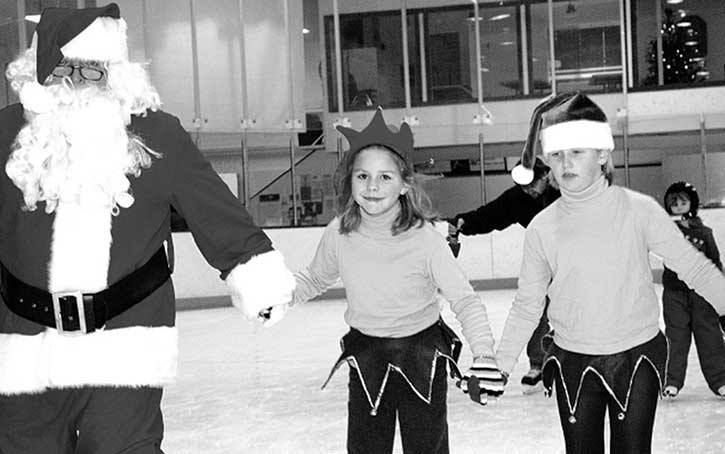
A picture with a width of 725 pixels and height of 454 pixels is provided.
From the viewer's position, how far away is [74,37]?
1.87m

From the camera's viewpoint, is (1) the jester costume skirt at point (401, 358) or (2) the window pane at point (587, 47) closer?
(1) the jester costume skirt at point (401, 358)

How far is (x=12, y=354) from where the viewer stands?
5.96 ft

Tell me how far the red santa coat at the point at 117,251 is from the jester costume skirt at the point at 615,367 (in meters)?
0.81

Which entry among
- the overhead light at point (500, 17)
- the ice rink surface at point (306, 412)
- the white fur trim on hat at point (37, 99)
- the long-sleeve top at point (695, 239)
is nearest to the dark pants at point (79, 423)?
the white fur trim on hat at point (37, 99)

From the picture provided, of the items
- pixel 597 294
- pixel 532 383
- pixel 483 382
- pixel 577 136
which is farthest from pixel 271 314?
pixel 532 383

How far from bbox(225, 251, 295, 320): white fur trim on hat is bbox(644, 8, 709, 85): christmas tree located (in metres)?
11.2

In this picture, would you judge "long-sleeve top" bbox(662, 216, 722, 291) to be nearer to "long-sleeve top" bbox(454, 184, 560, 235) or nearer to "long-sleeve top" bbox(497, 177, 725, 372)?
"long-sleeve top" bbox(454, 184, 560, 235)

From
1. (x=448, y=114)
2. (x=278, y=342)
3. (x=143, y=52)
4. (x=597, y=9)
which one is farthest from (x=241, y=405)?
(x=597, y=9)

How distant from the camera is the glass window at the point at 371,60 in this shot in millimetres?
12461

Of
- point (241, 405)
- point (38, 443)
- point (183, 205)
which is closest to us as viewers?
point (38, 443)

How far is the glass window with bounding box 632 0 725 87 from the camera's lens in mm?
12539

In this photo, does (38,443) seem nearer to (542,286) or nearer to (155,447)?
(155,447)

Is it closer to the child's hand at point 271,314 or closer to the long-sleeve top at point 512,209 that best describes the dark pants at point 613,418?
the child's hand at point 271,314

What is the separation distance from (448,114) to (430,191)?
0.92 metres
